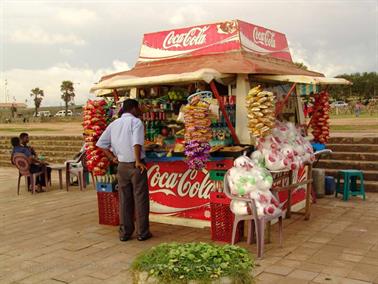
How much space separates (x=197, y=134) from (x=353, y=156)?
5.77 m

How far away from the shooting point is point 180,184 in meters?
6.17

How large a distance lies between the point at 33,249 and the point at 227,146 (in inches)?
110

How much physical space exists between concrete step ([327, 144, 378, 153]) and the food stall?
3359 millimetres

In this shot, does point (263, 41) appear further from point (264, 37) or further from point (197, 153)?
point (197, 153)

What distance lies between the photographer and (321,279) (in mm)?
3961

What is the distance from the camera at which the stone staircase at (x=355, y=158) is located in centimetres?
875

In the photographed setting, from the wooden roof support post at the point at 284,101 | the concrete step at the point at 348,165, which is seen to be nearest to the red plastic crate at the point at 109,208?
the wooden roof support post at the point at 284,101

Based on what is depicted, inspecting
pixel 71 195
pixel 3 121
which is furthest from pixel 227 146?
pixel 3 121

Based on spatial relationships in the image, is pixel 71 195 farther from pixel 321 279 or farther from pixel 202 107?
pixel 321 279

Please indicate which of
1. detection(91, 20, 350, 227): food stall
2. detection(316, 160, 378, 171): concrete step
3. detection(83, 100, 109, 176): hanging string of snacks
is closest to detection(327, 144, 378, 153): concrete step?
detection(316, 160, 378, 171): concrete step

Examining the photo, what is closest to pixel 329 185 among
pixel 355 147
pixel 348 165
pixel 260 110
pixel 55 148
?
pixel 348 165

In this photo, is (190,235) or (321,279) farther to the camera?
Result: (190,235)

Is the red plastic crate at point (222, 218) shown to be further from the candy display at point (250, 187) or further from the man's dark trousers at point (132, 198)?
the man's dark trousers at point (132, 198)

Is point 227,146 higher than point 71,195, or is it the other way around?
point 227,146
